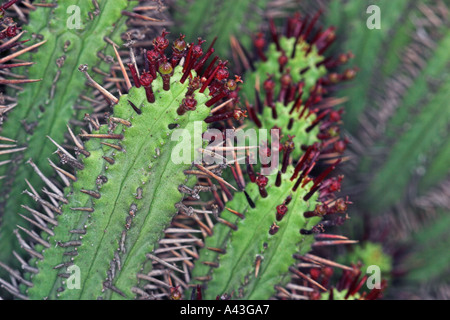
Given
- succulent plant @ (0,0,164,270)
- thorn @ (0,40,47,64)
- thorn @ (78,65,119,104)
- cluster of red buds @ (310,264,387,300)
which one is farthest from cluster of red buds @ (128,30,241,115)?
cluster of red buds @ (310,264,387,300)

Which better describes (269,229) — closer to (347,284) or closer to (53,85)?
Result: (347,284)

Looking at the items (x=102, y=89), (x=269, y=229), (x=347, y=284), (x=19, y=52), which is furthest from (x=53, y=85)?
(x=347, y=284)

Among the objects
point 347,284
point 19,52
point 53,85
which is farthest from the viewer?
point 347,284

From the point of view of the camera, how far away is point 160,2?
1972 mm

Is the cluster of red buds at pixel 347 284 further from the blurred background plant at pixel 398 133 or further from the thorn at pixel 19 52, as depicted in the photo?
the thorn at pixel 19 52

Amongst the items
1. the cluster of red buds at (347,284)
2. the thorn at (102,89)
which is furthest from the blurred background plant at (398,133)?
the thorn at (102,89)

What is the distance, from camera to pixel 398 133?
2990mm

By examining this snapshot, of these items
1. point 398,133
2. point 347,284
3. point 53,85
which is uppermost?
point 398,133

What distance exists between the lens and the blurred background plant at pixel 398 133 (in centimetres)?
286

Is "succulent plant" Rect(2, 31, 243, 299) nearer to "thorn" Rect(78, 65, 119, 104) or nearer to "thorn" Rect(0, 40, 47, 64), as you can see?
"thorn" Rect(78, 65, 119, 104)

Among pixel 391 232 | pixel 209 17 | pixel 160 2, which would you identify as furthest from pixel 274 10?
pixel 391 232

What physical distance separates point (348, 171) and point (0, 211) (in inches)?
80.2

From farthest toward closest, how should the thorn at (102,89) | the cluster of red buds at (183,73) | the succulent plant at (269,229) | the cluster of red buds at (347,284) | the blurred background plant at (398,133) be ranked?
the blurred background plant at (398,133), the cluster of red buds at (347,284), the succulent plant at (269,229), the thorn at (102,89), the cluster of red buds at (183,73)

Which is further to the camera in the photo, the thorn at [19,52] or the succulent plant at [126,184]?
the thorn at [19,52]
